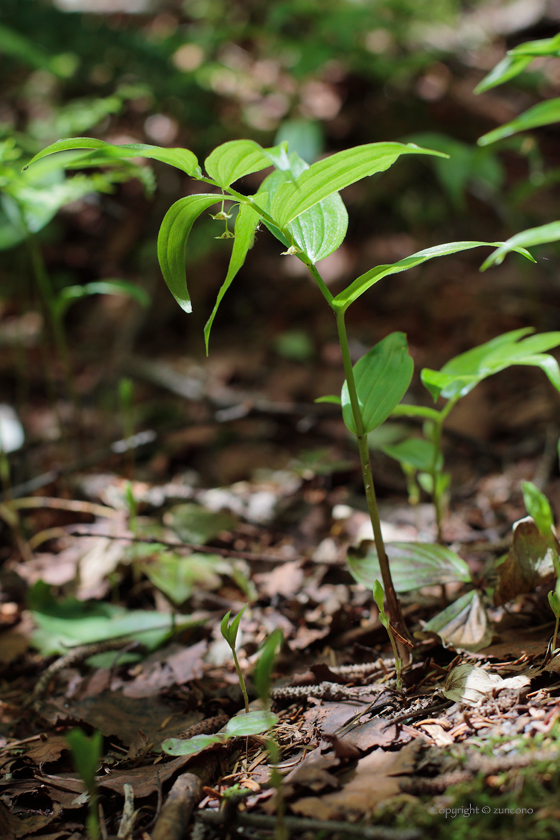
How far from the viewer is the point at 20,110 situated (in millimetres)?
4641

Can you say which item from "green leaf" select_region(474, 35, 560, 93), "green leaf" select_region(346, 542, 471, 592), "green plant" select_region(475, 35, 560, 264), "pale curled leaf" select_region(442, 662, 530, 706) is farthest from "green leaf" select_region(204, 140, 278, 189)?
"pale curled leaf" select_region(442, 662, 530, 706)

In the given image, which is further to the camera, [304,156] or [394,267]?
[304,156]

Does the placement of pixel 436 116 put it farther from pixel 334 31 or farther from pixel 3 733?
pixel 3 733

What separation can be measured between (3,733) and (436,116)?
13.7ft

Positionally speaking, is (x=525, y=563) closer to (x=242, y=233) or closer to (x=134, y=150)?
(x=242, y=233)

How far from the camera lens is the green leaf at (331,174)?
2.89ft

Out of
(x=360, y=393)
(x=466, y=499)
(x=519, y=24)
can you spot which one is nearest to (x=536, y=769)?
(x=360, y=393)

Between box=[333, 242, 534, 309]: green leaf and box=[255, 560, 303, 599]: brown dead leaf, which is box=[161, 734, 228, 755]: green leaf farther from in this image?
box=[333, 242, 534, 309]: green leaf

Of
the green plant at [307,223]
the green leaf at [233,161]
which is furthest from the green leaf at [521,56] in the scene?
the green leaf at [233,161]

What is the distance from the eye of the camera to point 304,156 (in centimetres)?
312

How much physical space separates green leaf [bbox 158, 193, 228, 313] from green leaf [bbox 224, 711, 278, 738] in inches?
30.1

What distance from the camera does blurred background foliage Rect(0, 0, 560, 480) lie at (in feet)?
10.9

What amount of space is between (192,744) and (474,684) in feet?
1.78

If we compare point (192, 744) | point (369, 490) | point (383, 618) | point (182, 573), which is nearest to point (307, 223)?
point (369, 490)
